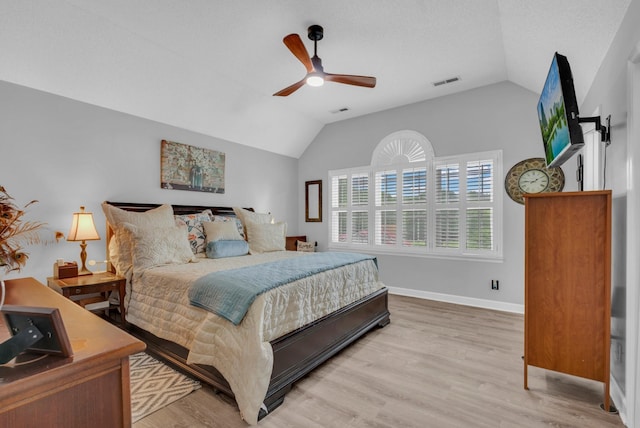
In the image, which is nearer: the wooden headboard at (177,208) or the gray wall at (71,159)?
the gray wall at (71,159)

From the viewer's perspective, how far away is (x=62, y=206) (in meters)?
3.15

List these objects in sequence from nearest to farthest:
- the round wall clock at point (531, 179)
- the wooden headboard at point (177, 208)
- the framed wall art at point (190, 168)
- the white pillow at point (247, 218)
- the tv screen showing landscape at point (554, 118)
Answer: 1. the tv screen showing landscape at point (554, 118)
2. the wooden headboard at point (177, 208)
3. the round wall clock at point (531, 179)
4. the framed wall art at point (190, 168)
5. the white pillow at point (247, 218)

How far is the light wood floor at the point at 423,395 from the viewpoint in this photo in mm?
1895

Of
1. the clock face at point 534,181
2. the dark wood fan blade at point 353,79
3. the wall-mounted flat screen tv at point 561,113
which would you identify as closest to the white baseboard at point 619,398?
the wall-mounted flat screen tv at point 561,113

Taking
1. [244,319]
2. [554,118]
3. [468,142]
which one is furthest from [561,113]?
[244,319]

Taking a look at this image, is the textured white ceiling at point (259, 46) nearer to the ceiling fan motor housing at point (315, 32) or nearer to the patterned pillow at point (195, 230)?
the ceiling fan motor housing at point (315, 32)

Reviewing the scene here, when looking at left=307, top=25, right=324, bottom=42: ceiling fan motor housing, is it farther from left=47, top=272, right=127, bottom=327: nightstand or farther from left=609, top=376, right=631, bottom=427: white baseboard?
left=609, top=376, right=631, bottom=427: white baseboard

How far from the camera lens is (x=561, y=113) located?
6.70 ft

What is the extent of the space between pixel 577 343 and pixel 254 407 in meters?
2.14

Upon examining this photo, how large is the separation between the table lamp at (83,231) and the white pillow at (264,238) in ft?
5.55

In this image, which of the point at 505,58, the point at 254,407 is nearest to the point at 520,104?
the point at 505,58

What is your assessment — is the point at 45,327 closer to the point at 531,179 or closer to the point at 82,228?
the point at 82,228

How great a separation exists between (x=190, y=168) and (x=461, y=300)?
4.12 meters

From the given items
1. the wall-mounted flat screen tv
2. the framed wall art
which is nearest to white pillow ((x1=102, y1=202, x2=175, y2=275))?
the framed wall art
